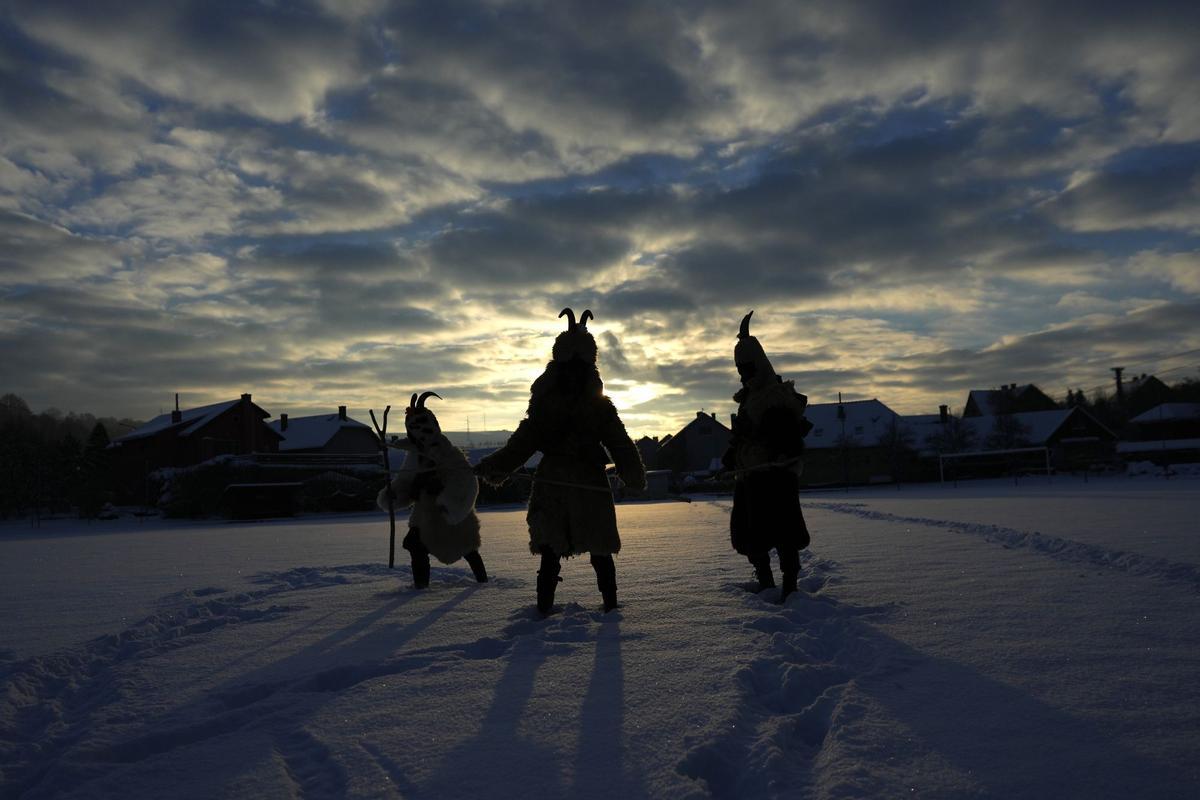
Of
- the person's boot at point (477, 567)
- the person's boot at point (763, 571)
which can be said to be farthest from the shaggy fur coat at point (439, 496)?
A: the person's boot at point (763, 571)

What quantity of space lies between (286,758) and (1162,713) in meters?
2.95

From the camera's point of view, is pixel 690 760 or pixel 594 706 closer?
pixel 690 760

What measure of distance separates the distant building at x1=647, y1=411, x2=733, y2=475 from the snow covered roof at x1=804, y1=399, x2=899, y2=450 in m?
7.10

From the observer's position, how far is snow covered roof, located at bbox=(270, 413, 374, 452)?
166 feet

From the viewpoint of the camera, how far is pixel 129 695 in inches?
133

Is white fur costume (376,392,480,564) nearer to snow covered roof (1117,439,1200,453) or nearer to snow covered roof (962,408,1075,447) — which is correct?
snow covered roof (1117,439,1200,453)

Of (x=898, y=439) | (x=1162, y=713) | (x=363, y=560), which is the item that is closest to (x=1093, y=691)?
(x=1162, y=713)

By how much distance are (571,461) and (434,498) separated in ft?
6.36

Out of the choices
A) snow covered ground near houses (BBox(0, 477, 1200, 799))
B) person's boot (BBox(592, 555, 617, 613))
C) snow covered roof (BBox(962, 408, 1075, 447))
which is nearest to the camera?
snow covered ground near houses (BBox(0, 477, 1200, 799))

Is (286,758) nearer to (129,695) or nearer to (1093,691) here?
(129,695)

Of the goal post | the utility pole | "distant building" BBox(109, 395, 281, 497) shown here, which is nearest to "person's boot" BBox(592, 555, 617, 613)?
"distant building" BBox(109, 395, 281, 497)

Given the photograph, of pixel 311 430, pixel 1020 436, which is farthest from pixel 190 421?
pixel 1020 436

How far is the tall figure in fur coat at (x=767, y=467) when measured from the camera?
221 inches

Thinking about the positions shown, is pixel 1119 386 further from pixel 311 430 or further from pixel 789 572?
pixel 789 572
